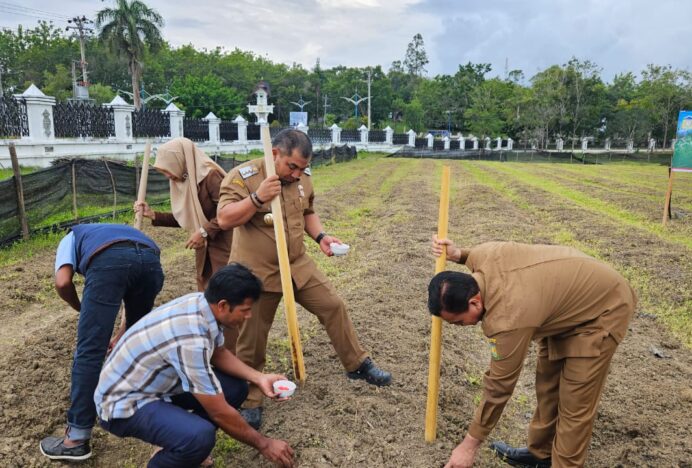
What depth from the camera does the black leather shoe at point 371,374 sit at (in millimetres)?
3766

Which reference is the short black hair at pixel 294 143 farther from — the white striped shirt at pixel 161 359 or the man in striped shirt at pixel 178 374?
the white striped shirt at pixel 161 359

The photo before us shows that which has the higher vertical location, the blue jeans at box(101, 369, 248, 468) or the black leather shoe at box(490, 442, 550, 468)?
the blue jeans at box(101, 369, 248, 468)

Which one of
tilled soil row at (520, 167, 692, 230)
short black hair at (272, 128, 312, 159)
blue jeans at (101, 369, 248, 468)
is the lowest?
tilled soil row at (520, 167, 692, 230)

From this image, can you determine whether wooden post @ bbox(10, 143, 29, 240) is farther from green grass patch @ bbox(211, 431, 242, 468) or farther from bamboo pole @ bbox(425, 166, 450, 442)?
bamboo pole @ bbox(425, 166, 450, 442)

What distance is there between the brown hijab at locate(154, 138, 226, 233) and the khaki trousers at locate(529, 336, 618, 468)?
2510mm

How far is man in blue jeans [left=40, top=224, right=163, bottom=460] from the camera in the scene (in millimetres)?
2910

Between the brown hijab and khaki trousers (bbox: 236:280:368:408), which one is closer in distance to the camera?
khaki trousers (bbox: 236:280:368:408)

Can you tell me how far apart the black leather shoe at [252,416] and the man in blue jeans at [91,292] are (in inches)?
34.4

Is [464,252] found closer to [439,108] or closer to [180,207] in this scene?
[180,207]

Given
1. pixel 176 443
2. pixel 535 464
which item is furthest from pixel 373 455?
pixel 176 443

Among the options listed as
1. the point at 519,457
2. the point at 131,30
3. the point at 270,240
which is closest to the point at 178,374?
the point at 270,240

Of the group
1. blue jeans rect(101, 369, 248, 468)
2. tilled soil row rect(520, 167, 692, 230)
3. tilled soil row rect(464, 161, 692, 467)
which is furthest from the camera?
tilled soil row rect(520, 167, 692, 230)

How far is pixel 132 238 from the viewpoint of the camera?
3.06 meters

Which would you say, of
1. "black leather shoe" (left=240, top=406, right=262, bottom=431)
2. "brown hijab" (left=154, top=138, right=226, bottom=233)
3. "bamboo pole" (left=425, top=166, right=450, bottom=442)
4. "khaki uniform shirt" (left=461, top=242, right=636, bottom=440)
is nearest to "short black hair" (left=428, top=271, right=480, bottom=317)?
"khaki uniform shirt" (left=461, top=242, right=636, bottom=440)
